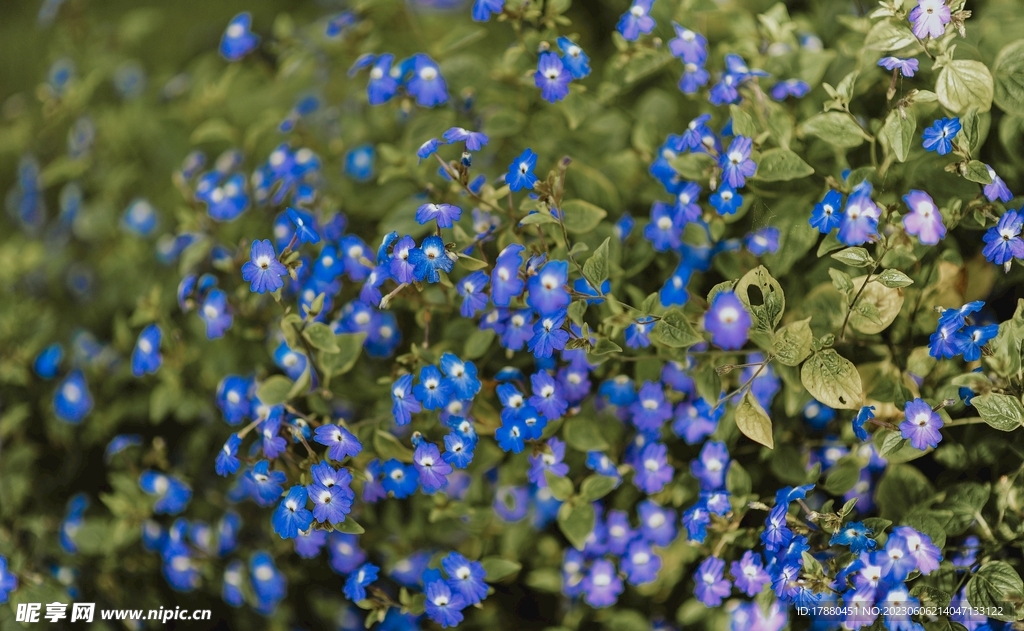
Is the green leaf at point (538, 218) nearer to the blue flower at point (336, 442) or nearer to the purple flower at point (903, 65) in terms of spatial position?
the blue flower at point (336, 442)

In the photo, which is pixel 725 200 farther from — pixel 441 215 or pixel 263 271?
pixel 263 271

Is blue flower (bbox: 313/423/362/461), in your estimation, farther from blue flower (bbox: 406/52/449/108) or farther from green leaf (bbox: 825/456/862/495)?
green leaf (bbox: 825/456/862/495)

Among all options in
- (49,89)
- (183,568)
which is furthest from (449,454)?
(49,89)

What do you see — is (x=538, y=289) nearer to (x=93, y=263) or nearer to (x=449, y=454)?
(x=449, y=454)

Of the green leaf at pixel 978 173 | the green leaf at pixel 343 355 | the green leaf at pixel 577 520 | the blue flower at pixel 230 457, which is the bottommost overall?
the green leaf at pixel 577 520

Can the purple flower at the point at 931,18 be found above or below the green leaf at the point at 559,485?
above

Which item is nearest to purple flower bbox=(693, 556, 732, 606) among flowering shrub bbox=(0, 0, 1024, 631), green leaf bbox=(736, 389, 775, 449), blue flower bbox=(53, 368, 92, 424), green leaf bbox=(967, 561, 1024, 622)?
flowering shrub bbox=(0, 0, 1024, 631)

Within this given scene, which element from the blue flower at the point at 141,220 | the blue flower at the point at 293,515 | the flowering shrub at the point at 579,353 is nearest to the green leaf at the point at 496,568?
the flowering shrub at the point at 579,353
